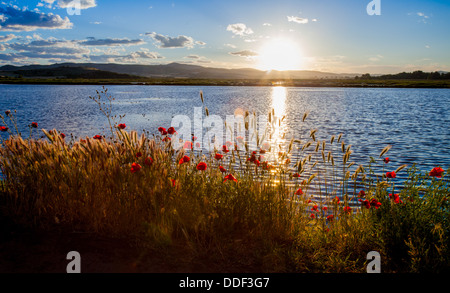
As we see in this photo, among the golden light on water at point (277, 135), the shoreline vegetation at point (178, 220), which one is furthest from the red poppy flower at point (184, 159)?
the golden light on water at point (277, 135)

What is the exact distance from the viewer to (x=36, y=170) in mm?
5254

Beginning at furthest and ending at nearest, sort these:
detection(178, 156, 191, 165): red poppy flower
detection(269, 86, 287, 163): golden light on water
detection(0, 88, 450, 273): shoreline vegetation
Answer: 1. detection(269, 86, 287, 163): golden light on water
2. detection(178, 156, 191, 165): red poppy flower
3. detection(0, 88, 450, 273): shoreline vegetation

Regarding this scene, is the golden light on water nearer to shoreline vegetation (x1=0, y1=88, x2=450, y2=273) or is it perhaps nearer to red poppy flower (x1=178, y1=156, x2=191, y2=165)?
shoreline vegetation (x1=0, y1=88, x2=450, y2=273)

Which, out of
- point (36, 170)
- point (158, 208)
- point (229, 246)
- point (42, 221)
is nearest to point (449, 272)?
point (229, 246)

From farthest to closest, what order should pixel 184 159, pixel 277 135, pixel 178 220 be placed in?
pixel 277 135 → pixel 184 159 → pixel 178 220

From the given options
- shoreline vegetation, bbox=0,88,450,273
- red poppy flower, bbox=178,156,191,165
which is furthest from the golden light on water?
red poppy flower, bbox=178,156,191,165

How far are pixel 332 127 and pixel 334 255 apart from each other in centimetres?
2327

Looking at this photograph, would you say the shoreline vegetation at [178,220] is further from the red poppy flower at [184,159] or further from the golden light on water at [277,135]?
the golden light on water at [277,135]

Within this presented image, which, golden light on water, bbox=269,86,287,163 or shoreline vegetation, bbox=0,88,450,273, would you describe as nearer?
shoreline vegetation, bbox=0,88,450,273

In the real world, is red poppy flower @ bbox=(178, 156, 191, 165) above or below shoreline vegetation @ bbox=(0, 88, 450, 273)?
above

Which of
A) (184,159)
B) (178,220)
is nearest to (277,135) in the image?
(184,159)

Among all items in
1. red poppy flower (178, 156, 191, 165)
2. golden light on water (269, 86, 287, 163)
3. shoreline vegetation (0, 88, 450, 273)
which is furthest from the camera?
golden light on water (269, 86, 287, 163)

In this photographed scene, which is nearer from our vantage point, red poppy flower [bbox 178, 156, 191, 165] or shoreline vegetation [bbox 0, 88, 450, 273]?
shoreline vegetation [bbox 0, 88, 450, 273]

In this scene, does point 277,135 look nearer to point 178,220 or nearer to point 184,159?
point 184,159
